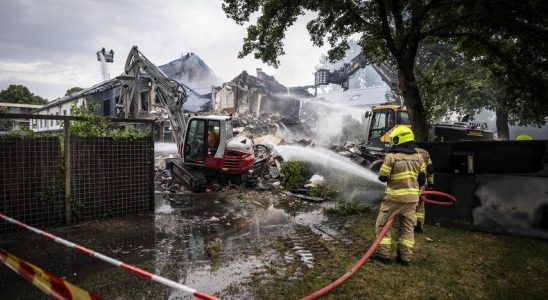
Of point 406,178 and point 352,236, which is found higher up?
point 406,178

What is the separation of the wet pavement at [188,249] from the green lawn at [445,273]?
0.34 m

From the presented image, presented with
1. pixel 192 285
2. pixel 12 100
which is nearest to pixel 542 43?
pixel 192 285

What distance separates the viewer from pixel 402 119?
1202 cm

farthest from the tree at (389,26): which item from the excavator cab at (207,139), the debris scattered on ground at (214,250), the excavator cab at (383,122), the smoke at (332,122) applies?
the smoke at (332,122)

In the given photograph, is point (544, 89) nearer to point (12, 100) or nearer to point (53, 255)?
point (53, 255)

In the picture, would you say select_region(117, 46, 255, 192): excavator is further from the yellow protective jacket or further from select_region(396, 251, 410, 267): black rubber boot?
select_region(396, 251, 410, 267): black rubber boot

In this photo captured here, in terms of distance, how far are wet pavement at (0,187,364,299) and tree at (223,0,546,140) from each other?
405cm

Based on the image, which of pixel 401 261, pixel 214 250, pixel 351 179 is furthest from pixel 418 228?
pixel 351 179

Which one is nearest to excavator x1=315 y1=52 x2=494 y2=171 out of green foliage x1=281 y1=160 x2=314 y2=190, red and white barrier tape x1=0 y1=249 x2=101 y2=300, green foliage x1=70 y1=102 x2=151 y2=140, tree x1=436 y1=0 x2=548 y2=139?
green foliage x1=281 y1=160 x2=314 y2=190

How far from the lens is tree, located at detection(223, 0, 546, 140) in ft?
22.7

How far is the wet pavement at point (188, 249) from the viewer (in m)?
3.75

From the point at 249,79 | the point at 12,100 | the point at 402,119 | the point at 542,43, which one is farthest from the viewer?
the point at 12,100

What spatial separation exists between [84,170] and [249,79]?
21497 mm

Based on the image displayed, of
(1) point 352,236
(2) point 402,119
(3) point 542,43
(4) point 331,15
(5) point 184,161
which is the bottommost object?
(1) point 352,236
